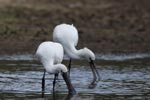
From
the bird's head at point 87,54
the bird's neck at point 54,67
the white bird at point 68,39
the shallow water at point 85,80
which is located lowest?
the shallow water at point 85,80

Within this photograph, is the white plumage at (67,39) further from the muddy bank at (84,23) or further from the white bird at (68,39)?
the muddy bank at (84,23)

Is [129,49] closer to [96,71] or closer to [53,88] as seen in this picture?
[96,71]

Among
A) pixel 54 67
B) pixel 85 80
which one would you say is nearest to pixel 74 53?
pixel 85 80

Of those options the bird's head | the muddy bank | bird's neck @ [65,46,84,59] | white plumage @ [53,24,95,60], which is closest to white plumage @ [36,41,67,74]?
the bird's head

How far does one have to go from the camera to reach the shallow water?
13.9 metres

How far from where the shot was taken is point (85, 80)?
16141 mm

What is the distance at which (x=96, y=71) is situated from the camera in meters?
16.5

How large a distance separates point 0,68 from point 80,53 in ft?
7.13

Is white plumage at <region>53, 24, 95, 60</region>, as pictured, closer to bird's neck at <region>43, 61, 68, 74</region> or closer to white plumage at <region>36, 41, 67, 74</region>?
white plumage at <region>36, 41, 67, 74</region>

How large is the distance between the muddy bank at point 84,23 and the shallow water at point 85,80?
1.71m

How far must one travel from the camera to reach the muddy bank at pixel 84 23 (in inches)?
850

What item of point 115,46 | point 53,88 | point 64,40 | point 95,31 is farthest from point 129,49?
point 53,88

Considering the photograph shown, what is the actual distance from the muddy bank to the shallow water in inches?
67.3

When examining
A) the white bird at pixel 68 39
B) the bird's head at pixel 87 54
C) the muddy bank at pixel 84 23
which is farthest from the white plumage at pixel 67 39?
the muddy bank at pixel 84 23
